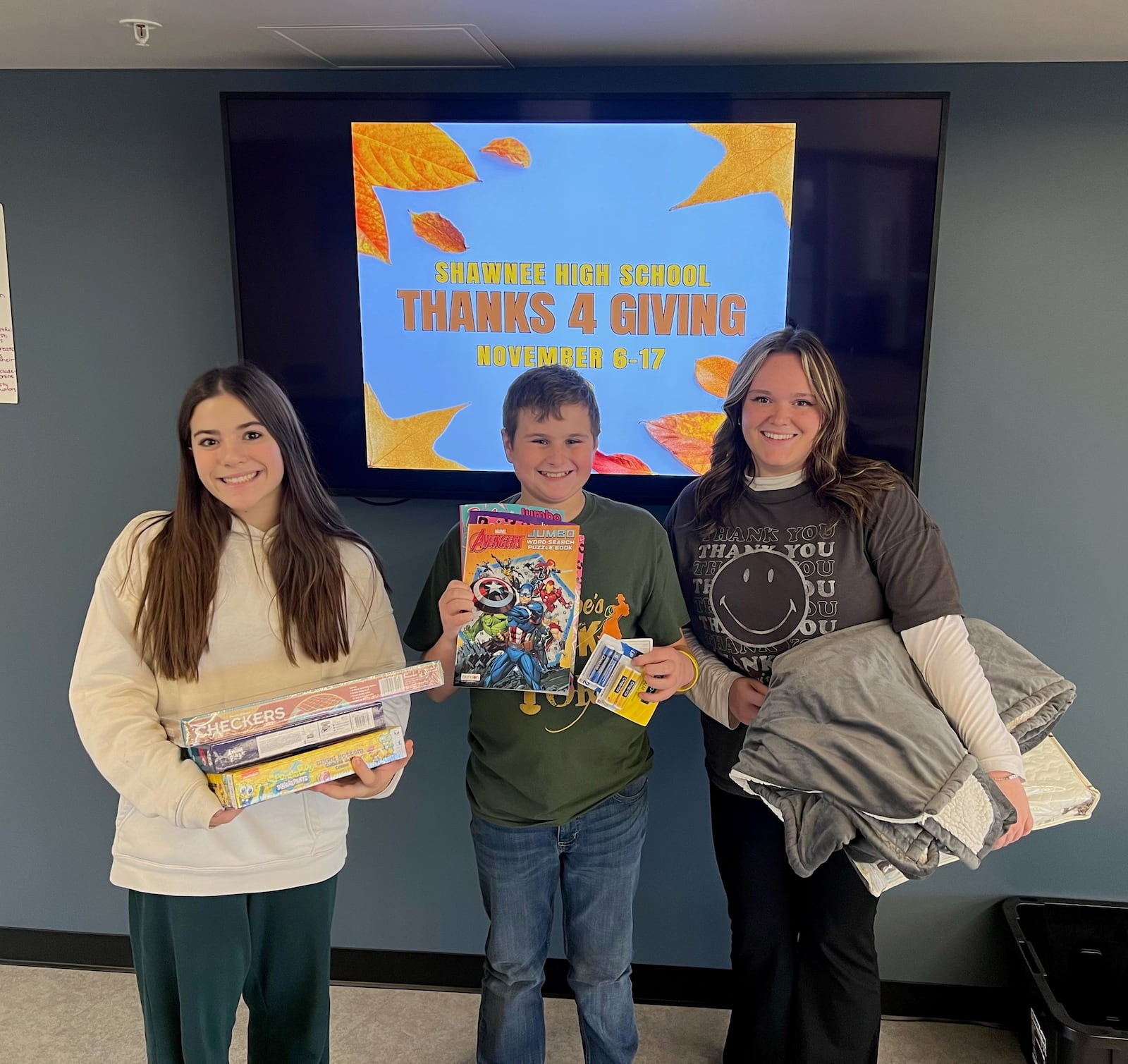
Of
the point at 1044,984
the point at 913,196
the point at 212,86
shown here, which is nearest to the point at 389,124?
the point at 212,86

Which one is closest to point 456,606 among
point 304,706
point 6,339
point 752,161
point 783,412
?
point 304,706

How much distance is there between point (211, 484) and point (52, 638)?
43.1 inches

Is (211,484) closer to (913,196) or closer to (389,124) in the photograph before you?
(389,124)

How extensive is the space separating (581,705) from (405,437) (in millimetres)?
741

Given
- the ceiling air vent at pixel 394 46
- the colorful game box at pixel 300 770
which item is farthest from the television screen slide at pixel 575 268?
the colorful game box at pixel 300 770

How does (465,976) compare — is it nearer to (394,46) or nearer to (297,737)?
(297,737)

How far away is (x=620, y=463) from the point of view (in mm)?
1936

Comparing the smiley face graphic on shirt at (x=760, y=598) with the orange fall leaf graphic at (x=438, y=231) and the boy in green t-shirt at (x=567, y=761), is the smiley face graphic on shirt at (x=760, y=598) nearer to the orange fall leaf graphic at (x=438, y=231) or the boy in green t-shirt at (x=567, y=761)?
the boy in green t-shirt at (x=567, y=761)

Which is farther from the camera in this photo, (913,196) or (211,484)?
(913,196)

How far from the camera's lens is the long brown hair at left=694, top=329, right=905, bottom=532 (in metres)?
1.57

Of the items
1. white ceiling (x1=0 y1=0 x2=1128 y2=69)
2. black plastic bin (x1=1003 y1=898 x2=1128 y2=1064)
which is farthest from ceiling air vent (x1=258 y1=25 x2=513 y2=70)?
black plastic bin (x1=1003 y1=898 x2=1128 y2=1064)

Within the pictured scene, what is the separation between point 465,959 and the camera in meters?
2.28

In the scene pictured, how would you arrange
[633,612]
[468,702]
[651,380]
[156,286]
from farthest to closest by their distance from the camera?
[468,702] → [156,286] → [651,380] → [633,612]

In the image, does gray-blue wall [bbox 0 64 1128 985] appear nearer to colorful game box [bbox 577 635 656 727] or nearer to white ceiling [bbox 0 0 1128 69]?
white ceiling [bbox 0 0 1128 69]
